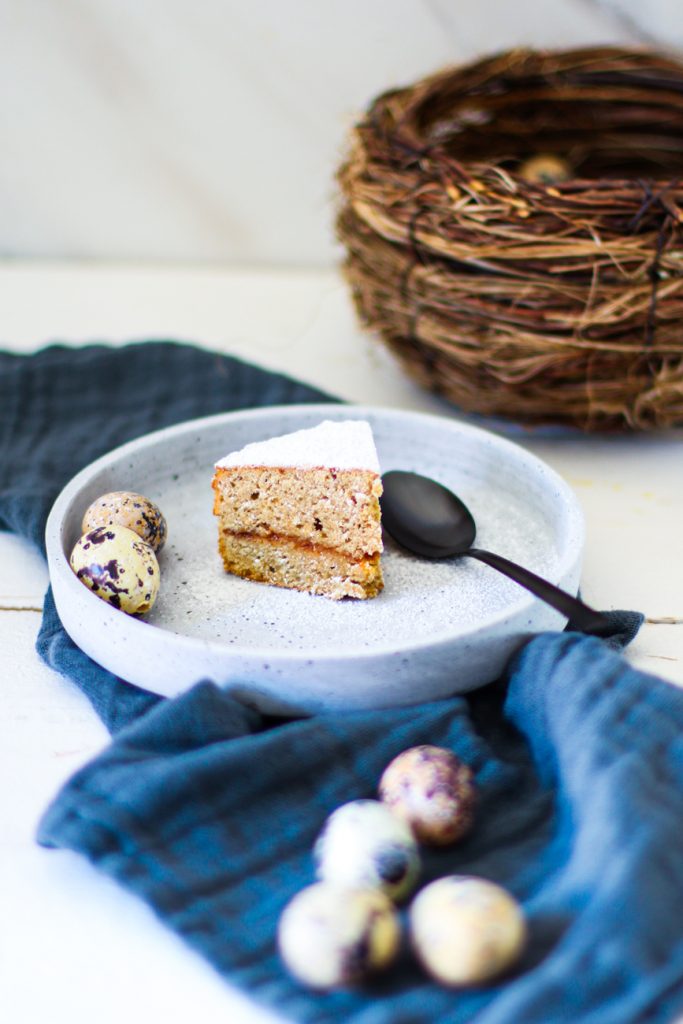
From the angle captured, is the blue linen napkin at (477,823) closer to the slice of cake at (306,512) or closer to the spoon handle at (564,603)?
the spoon handle at (564,603)

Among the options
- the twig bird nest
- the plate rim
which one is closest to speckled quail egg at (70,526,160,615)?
the plate rim

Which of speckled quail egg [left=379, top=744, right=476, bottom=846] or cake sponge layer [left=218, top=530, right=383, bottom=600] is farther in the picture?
cake sponge layer [left=218, top=530, right=383, bottom=600]


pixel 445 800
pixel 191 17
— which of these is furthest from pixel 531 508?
pixel 191 17

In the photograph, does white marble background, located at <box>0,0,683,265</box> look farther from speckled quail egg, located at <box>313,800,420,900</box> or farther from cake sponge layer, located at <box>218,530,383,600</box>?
speckled quail egg, located at <box>313,800,420,900</box>

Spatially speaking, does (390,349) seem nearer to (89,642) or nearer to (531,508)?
(531,508)

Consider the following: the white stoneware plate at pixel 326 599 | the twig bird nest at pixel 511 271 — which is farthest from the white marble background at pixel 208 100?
the white stoneware plate at pixel 326 599

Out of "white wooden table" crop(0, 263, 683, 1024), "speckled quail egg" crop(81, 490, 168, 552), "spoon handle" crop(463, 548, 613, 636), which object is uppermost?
"spoon handle" crop(463, 548, 613, 636)

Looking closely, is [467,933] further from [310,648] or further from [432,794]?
[310,648]
